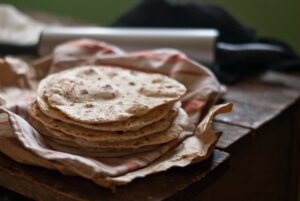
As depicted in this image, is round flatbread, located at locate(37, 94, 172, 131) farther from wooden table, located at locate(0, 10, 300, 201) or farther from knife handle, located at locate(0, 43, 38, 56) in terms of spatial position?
knife handle, located at locate(0, 43, 38, 56)

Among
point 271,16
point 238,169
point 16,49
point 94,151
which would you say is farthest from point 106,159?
point 271,16

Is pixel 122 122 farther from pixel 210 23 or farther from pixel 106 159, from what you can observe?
pixel 210 23

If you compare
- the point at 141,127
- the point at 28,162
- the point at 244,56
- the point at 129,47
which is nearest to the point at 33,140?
the point at 28,162

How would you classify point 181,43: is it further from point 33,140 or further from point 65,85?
point 33,140

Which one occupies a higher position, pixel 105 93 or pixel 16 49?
pixel 105 93

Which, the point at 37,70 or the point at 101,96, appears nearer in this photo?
the point at 101,96
